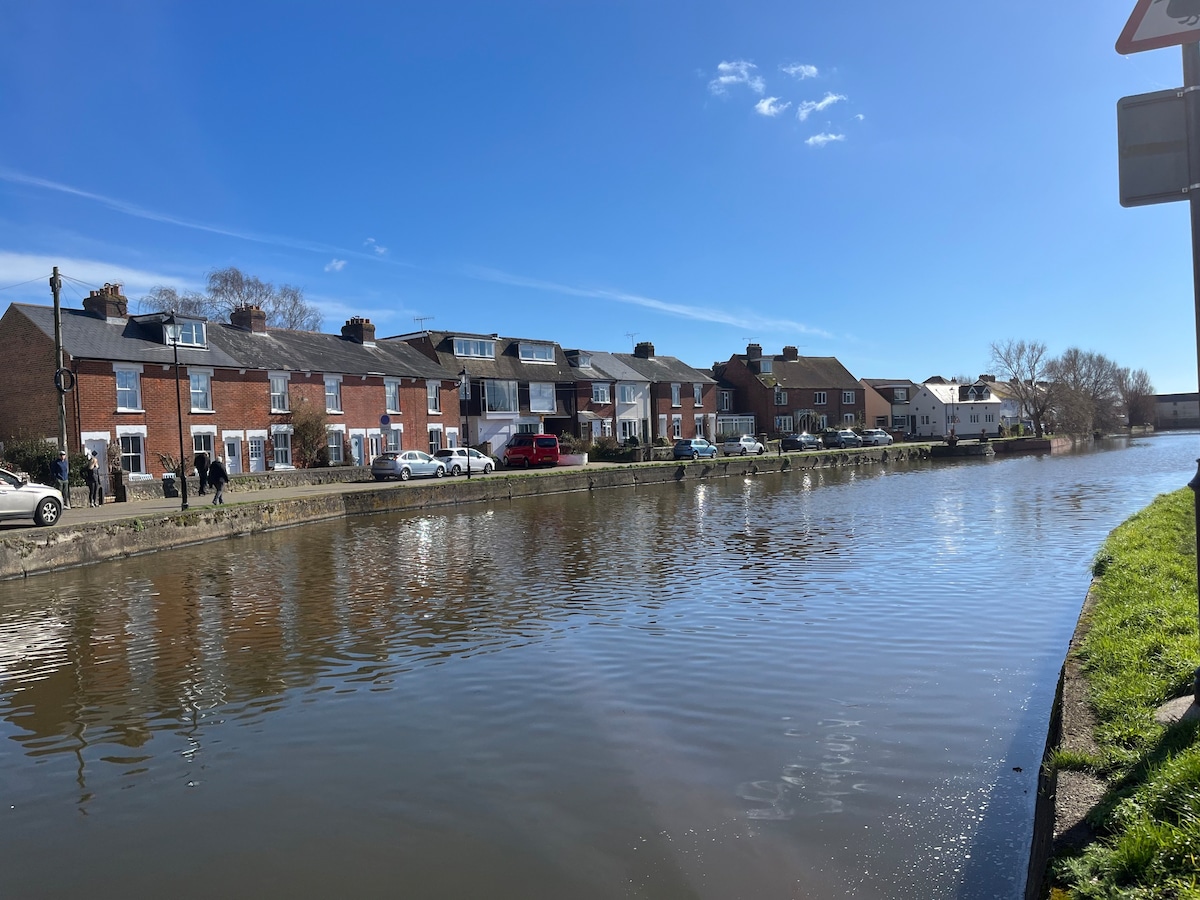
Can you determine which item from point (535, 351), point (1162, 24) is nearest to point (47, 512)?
point (1162, 24)

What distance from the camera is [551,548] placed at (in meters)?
18.5

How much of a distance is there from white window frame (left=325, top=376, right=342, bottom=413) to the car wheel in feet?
64.8

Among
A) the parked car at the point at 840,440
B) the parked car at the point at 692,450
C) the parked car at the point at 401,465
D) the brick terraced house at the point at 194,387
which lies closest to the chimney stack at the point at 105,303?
the brick terraced house at the point at 194,387

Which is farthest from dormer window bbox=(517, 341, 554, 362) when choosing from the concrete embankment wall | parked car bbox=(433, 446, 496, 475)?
the concrete embankment wall

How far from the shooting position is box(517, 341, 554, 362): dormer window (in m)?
55.6

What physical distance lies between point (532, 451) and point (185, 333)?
1711 centimetres

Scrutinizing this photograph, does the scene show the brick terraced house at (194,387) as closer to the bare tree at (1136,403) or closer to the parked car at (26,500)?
the parked car at (26,500)

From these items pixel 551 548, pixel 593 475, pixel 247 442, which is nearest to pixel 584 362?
pixel 593 475

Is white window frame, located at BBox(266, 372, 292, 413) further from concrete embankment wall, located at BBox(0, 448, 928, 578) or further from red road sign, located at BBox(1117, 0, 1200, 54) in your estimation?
red road sign, located at BBox(1117, 0, 1200, 54)

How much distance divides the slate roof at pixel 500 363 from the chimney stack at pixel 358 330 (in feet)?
5.34

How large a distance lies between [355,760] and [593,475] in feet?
101

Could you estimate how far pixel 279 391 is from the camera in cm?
3772

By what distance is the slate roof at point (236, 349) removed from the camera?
3183 cm

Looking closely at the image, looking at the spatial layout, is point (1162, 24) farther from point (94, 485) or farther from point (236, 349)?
point (236, 349)
